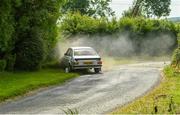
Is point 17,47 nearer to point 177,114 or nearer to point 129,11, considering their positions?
point 177,114

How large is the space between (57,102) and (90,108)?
234 centimetres

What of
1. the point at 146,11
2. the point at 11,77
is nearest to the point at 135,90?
the point at 11,77

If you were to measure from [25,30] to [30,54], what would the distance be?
5.48 feet

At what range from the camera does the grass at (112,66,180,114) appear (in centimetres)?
1500

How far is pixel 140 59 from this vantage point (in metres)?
50.2

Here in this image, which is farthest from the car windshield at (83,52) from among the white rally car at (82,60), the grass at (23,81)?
the grass at (23,81)

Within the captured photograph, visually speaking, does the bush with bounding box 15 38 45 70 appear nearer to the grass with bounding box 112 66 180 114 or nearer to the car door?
the car door

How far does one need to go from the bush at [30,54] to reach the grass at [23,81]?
754mm

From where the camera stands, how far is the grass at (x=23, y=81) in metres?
22.1

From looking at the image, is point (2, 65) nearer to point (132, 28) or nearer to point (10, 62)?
point (10, 62)

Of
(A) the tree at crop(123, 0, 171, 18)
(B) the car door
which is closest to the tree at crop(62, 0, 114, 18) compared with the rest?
(A) the tree at crop(123, 0, 171, 18)

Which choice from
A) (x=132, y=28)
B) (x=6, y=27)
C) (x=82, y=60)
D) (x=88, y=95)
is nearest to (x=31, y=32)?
(x=6, y=27)

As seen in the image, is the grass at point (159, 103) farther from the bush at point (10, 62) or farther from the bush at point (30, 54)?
the bush at point (10, 62)

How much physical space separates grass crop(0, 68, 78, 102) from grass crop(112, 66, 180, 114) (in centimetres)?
557
